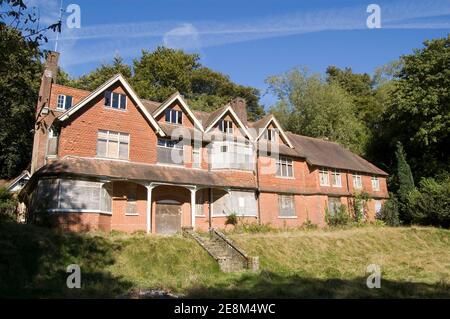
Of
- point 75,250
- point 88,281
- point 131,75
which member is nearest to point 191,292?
point 88,281

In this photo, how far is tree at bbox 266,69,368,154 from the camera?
52.1 m

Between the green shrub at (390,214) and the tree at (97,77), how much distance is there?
1351 inches

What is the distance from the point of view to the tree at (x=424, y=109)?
1558 inches

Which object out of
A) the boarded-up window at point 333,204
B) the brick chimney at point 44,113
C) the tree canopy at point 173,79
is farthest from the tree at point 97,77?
the boarded-up window at point 333,204

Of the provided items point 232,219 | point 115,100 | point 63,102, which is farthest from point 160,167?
point 63,102

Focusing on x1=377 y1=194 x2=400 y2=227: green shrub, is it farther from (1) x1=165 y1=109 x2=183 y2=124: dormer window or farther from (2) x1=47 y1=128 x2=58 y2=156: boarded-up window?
(2) x1=47 y1=128 x2=58 y2=156: boarded-up window

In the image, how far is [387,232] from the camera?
1268 inches

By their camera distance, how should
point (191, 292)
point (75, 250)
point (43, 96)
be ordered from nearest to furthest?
point (191, 292), point (75, 250), point (43, 96)

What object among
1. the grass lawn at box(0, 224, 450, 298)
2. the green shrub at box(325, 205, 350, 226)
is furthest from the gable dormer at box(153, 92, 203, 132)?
the green shrub at box(325, 205, 350, 226)

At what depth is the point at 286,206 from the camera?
33500 millimetres

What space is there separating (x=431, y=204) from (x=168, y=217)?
→ 78.7 ft

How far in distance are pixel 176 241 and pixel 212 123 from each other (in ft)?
37.1

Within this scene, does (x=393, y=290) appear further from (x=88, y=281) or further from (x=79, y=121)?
(x=79, y=121)

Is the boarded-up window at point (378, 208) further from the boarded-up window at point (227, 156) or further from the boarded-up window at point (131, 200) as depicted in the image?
the boarded-up window at point (131, 200)
